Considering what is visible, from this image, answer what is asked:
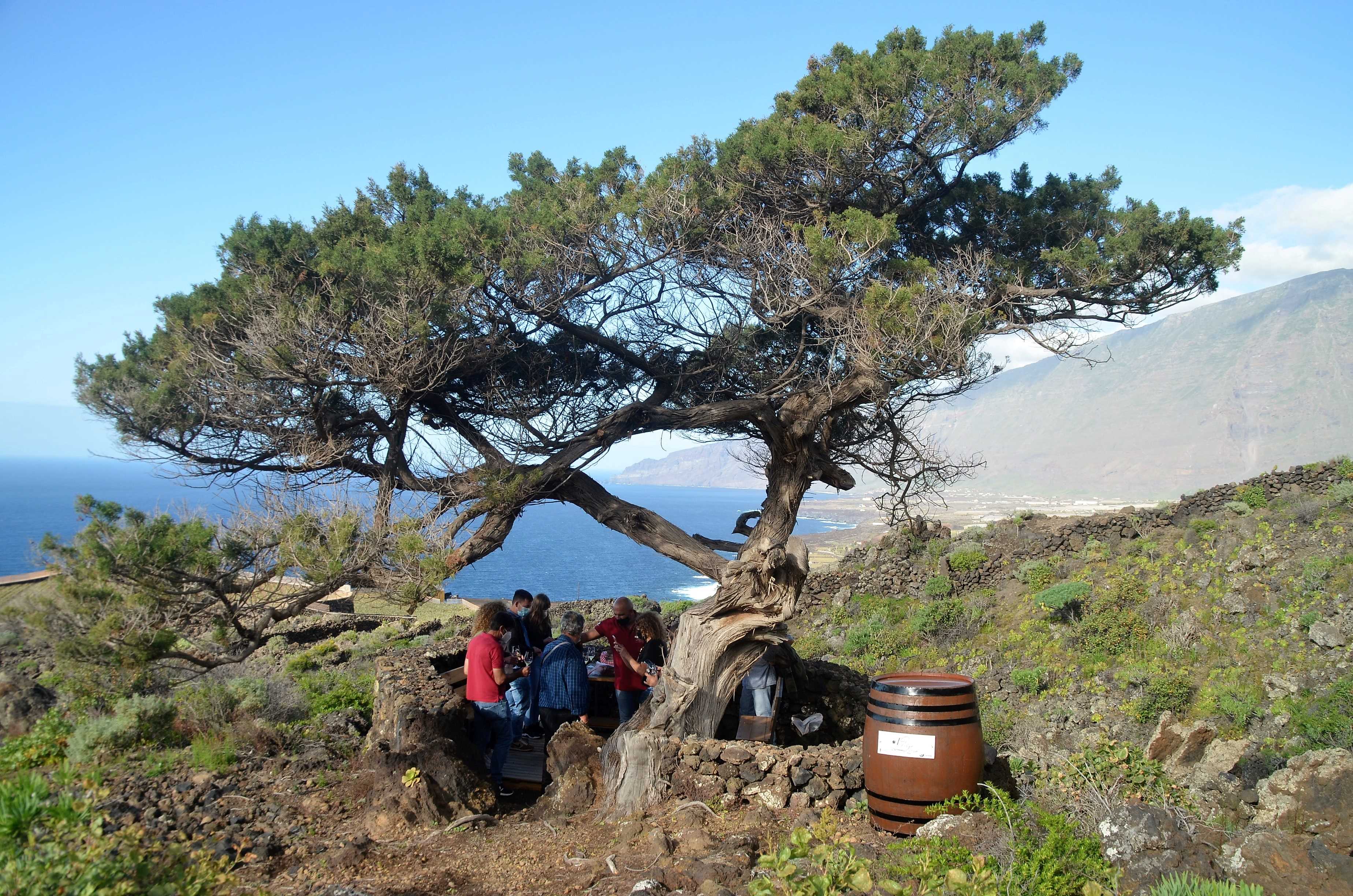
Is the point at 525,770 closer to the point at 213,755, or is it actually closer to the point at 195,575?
the point at 213,755

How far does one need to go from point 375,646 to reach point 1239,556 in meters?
15.1

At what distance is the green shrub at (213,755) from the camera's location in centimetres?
703

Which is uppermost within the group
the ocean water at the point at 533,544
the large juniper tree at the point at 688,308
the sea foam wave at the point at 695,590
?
the large juniper tree at the point at 688,308

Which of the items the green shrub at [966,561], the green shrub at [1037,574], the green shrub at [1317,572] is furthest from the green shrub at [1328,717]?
the green shrub at [966,561]

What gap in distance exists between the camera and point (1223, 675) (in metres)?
11.9

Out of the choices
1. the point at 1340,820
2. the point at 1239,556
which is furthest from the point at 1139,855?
the point at 1239,556

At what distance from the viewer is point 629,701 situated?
7930mm

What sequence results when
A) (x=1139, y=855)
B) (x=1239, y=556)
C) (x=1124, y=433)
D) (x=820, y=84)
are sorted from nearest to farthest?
(x=1139, y=855), (x=820, y=84), (x=1239, y=556), (x=1124, y=433)

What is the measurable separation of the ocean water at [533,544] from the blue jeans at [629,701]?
2.18 metres

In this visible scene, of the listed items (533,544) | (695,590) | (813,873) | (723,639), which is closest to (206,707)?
(723,639)

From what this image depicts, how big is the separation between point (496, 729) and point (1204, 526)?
14890mm

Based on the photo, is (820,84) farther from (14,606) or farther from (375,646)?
(375,646)

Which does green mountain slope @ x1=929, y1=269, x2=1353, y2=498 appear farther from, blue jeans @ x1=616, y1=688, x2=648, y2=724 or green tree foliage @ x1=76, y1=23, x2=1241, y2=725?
blue jeans @ x1=616, y1=688, x2=648, y2=724

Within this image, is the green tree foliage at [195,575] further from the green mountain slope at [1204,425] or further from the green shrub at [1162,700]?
the green mountain slope at [1204,425]
